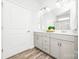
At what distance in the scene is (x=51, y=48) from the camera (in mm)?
2326

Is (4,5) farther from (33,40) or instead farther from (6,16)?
(33,40)

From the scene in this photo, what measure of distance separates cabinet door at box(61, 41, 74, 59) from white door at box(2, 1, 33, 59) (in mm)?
1799

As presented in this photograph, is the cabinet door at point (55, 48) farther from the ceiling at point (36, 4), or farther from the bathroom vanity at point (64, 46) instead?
the ceiling at point (36, 4)

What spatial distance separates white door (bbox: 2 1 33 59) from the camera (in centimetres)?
229

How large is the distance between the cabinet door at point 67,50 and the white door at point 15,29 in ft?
5.90

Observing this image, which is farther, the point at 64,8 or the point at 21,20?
the point at 21,20

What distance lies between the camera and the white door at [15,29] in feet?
7.53

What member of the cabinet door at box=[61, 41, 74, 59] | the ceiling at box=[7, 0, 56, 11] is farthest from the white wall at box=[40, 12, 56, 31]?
the cabinet door at box=[61, 41, 74, 59]

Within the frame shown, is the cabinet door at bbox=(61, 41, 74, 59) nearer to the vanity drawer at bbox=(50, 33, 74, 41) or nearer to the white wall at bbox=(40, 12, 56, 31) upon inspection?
the vanity drawer at bbox=(50, 33, 74, 41)

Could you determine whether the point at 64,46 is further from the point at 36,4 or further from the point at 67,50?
the point at 36,4

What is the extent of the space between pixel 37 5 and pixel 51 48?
2719mm

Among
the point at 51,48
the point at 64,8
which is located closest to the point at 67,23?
the point at 64,8

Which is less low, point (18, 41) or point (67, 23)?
point (67, 23)

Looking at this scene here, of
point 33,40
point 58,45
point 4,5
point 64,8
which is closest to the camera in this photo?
point 58,45
